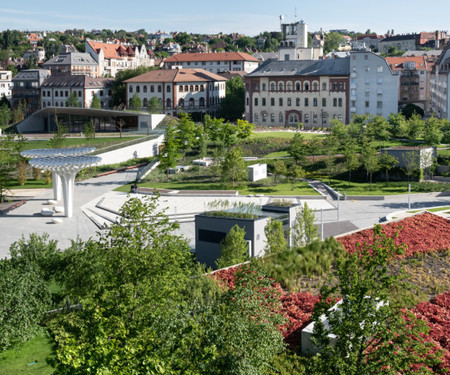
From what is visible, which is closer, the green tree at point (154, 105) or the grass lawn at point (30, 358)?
the grass lawn at point (30, 358)

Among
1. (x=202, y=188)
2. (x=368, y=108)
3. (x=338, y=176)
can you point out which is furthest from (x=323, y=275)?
(x=368, y=108)

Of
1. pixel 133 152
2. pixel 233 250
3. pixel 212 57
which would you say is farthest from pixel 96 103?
pixel 233 250

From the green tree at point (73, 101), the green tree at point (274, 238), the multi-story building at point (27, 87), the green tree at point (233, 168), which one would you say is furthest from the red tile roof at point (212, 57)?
the green tree at point (274, 238)

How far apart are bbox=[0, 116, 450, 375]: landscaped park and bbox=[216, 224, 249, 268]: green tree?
6 centimetres

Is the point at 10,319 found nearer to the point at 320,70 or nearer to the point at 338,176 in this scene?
the point at 338,176

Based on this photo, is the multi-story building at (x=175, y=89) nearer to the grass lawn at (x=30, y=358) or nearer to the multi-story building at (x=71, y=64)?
the multi-story building at (x=71, y=64)

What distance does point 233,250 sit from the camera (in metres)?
26.6

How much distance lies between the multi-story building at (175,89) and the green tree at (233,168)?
166ft

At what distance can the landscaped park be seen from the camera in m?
12.6

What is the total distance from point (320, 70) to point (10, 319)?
247 feet

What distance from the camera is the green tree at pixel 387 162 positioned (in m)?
51.5

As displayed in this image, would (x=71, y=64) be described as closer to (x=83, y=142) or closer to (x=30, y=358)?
(x=83, y=142)

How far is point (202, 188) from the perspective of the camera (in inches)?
2015

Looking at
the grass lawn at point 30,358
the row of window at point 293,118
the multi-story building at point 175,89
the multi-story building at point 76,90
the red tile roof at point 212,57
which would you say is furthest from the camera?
the red tile roof at point 212,57
